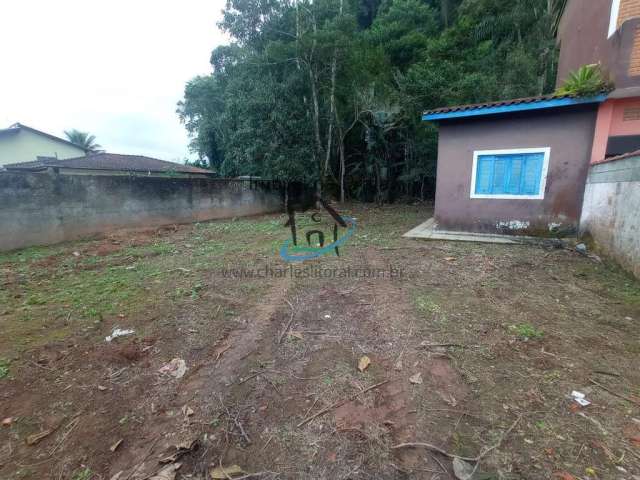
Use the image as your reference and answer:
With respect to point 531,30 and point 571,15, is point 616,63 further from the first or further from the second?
point 531,30

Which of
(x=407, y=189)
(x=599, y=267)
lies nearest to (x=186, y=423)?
(x=599, y=267)

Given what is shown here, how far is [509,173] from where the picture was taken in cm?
567

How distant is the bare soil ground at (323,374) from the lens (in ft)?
4.72

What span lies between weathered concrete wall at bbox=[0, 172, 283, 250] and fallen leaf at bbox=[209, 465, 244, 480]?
6.94 m

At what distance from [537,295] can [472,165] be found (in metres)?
3.64

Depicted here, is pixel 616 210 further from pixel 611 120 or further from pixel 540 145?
pixel 611 120

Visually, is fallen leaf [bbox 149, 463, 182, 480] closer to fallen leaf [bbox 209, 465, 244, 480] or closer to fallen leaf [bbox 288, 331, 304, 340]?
fallen leaf [bbox 209, 465, 244, 480]

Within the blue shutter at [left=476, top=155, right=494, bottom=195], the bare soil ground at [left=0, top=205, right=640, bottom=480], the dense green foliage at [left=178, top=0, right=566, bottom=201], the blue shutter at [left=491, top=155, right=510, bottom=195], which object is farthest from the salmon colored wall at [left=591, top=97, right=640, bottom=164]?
the dense green foliage at [left=178, top=0, right=566, bottom=201]

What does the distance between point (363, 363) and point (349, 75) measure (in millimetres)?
9812

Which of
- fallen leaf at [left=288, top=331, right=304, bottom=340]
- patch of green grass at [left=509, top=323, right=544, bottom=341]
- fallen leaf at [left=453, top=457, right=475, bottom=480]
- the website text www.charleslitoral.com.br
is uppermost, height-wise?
the website text www.charleslitoral.com.br

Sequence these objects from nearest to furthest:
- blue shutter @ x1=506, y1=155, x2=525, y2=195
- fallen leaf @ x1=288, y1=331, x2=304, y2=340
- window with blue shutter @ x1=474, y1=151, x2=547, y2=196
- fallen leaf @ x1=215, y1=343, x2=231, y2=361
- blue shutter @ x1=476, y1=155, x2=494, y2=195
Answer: fallen leaf @ x1=215, y1=343, x2=231, y2=361, fallen leaf @ x1=288, y1=331, x2=304, y2=340, window with blue shutter @ x1=474, y1=151, x2=547, y2=196, blue shutter @ x1=506, y1=155, x2=525, y2=195, blue shutter @ x1=476, y1=155, x2=494, y2=195

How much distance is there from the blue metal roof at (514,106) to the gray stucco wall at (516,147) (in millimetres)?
260

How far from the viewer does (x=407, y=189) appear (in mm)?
13734

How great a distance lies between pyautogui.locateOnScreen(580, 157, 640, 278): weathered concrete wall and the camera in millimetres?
3480
